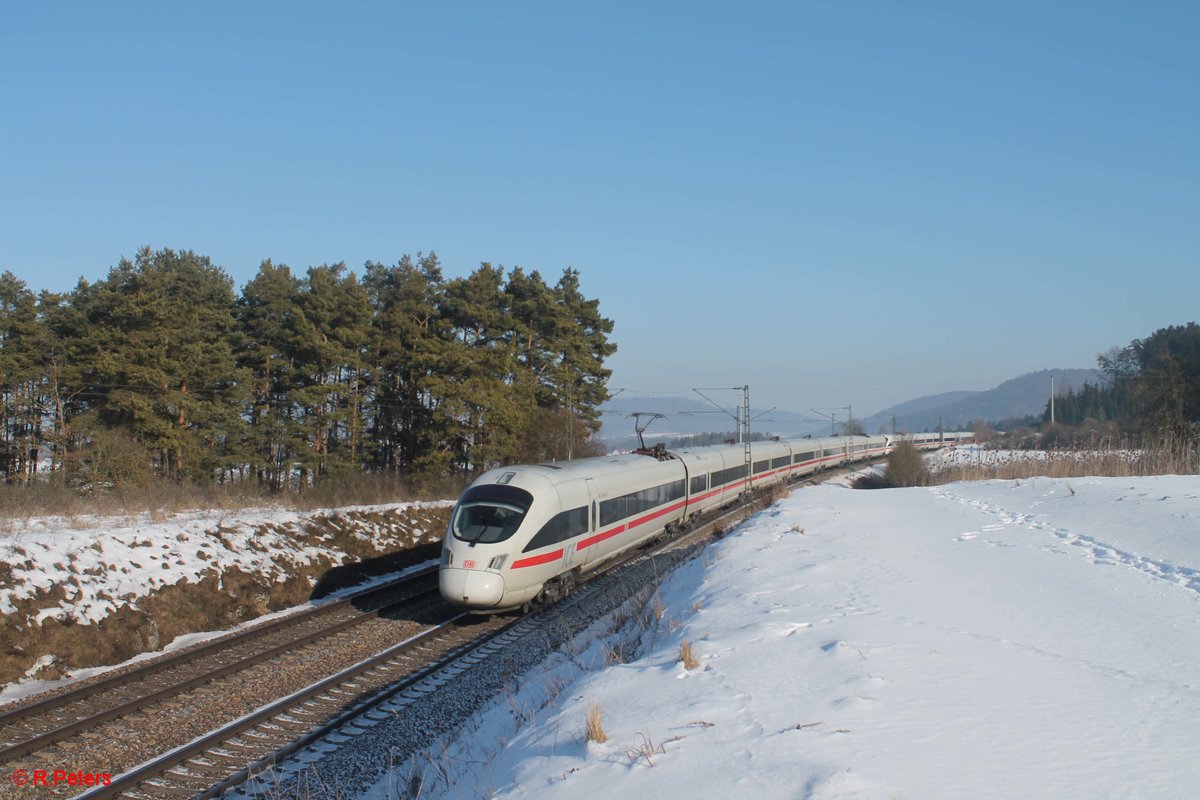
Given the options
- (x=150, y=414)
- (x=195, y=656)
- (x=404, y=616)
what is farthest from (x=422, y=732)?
(x=150, y=414)

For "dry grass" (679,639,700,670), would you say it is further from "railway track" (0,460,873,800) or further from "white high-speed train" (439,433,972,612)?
"white high-speed train" (439,433,972,612)

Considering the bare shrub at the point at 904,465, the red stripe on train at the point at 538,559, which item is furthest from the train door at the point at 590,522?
the bare shrub at the point at 904,465

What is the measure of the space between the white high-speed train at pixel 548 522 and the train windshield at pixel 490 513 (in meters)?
0.02

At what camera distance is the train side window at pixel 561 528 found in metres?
15.2

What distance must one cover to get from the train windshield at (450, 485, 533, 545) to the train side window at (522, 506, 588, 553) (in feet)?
1.77

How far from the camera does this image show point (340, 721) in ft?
32.5

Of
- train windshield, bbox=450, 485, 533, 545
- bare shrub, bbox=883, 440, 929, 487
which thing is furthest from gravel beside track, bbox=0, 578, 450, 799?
bare shrub, bbox=883, 440, 929, 487

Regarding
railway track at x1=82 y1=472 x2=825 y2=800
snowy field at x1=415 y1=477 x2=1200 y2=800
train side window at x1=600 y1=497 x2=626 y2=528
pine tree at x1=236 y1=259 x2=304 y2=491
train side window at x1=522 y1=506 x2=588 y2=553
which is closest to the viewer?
snowy field at x1=415 y1=477 x2=1200 y2=800

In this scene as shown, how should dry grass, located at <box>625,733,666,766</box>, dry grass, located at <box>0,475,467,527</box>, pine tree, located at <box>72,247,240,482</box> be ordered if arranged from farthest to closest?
pine tree, located at <box>72,247,240,482</box>, dry grass, located at <box>0,475,467,527</box>, dry grass, located at <box>625,733,666,766</box>

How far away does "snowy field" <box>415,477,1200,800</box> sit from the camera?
482cm

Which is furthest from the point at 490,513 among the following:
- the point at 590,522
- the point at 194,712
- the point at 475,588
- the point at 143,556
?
the point at 143,556

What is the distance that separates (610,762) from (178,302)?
37548 millimetres

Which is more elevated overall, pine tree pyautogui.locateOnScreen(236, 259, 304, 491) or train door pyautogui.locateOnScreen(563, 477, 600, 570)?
→ pine tree pyautogui.locateOnScreen(236, 259, 304, 491)

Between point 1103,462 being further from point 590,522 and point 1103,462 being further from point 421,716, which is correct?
point 421,716
